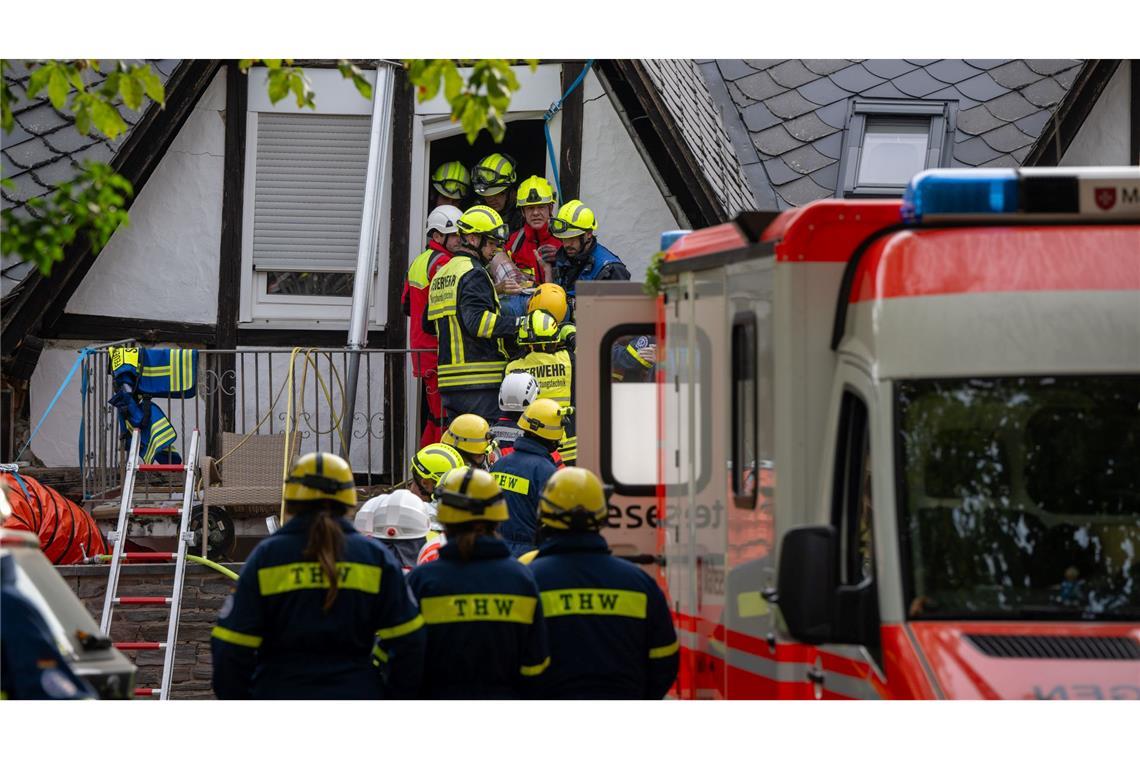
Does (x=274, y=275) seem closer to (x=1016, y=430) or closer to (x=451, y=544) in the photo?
(x=451, y=544)

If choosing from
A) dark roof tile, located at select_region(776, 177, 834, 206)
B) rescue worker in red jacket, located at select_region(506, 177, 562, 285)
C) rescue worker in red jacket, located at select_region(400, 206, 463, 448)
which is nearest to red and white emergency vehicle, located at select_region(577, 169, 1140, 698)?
rescue worker in red jacket, located at select_region(400, 206, 463, 448)

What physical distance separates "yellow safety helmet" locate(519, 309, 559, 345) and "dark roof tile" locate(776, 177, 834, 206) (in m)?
3.66

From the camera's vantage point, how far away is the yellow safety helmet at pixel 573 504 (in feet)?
20.7

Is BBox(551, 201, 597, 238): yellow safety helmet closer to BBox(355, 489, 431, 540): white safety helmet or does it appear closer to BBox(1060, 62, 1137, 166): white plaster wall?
BBox(1060, 62, 1137, 166): white plaster wall

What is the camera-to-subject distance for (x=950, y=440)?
16.4ft

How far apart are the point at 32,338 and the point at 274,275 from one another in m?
2.02

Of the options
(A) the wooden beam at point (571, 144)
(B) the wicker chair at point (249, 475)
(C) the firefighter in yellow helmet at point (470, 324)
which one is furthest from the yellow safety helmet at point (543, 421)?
(A) the wooden beam at point (571, 144)

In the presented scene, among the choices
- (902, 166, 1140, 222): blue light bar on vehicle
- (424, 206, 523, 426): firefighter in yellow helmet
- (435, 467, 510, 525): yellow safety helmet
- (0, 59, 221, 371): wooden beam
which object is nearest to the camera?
(902, 166, 1140, 222): blue light bar on vehicle

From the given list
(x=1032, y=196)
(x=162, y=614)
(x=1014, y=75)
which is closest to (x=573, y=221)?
(x=162, y=614)

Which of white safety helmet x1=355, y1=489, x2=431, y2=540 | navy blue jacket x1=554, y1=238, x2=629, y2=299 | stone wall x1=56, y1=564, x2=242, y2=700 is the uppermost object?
navy blue jacket x1=554, y1=238, x2=629, y2=299

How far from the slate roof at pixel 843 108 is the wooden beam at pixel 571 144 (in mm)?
1667

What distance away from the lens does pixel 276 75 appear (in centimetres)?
673

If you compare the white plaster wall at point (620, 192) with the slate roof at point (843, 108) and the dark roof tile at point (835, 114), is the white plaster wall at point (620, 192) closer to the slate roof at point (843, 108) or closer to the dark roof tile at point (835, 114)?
the slate roof at point (843, 108)

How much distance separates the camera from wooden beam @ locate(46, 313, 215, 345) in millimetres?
13711
